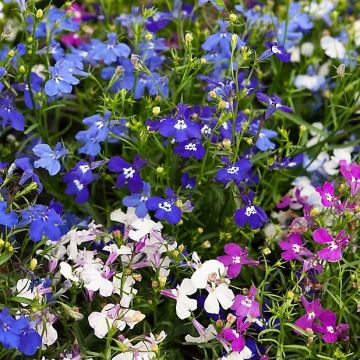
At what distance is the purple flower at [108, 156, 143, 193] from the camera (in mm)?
2020

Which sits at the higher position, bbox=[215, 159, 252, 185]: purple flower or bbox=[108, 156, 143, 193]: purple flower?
bbox=[215, 159, 252, 185]: purple flower

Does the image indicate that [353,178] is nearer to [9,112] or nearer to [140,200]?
[140,200]

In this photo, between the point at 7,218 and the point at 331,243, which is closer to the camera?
the point at 7,218

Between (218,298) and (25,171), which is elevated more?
(25,171)

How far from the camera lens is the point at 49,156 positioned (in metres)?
2.01

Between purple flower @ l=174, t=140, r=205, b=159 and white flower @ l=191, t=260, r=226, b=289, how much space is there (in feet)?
0.92

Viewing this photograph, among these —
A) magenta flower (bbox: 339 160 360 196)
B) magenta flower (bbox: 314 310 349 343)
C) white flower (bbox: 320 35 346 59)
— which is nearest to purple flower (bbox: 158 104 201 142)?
magenta flower (bbox: 339 160 360 196)

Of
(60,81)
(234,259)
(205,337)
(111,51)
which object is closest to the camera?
(205,337)

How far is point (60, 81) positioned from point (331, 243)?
32.2 inches

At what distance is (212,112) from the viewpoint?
1.99 meters

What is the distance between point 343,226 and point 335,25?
3.44ft

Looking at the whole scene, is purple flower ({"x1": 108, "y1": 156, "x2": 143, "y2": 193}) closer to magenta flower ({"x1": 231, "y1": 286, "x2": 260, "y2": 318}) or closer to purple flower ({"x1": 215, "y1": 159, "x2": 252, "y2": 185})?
purple flower ({"x1": 215, "y1": 159, "x2": 252, "y2": 185})

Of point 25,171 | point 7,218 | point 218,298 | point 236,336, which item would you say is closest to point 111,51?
point 25,171

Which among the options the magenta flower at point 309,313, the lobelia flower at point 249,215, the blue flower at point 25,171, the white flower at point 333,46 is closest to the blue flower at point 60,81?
the blue flower at point 25,171
